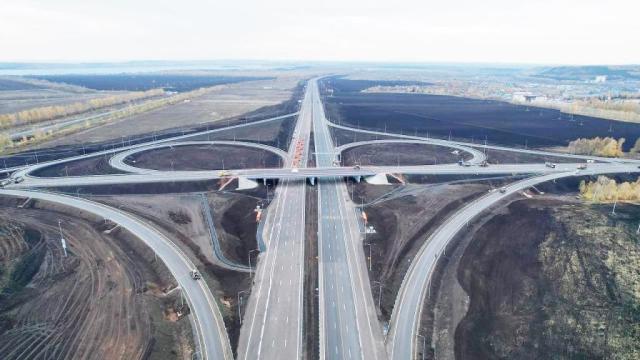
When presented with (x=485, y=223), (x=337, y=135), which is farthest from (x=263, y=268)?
(x=337, y=135)

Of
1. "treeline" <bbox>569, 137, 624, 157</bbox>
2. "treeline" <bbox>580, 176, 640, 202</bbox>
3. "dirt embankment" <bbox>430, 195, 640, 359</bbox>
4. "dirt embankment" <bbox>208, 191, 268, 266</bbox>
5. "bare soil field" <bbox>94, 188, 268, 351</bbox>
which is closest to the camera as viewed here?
"dirt embankment" <bbox>430, 195, 640, 359</bbox>

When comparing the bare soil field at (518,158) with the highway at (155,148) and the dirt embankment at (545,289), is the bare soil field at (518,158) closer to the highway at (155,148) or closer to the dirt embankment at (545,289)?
the dirt embankment at (545,289)

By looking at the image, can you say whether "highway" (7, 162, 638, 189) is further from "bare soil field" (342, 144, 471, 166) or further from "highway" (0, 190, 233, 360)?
"highway" (0, 190, 233, 360)

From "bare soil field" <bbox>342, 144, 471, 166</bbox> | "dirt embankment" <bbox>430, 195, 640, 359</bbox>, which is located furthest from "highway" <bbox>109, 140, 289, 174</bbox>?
"dirt embankment" <bbox>430, 195, 640, 359</bbox>

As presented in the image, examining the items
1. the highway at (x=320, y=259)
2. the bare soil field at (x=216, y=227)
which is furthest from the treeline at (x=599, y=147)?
the bare soil field at (x=216, y=227)

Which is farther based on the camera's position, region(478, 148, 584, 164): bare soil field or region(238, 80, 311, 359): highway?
region(478, 148, 584, 164): bare soil field

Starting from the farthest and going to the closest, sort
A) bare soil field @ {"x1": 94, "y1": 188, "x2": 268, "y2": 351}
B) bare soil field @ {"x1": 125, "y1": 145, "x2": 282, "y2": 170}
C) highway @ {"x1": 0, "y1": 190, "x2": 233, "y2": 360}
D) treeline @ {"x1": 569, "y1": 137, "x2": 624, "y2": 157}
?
treeline @ {"x1": 569, "y1": 137, "x2": 624, "y2": 157} < bare soil field @ {"x1": 125, "y1": 145, "x2": 282, "y2": 170} < bare soil field @ {"x1": 94, "y1": 188, "x2": 268, "y2": 351} < highway @ {"x1": 0, "y1": 190, "x2": 233, "y2": 360}
